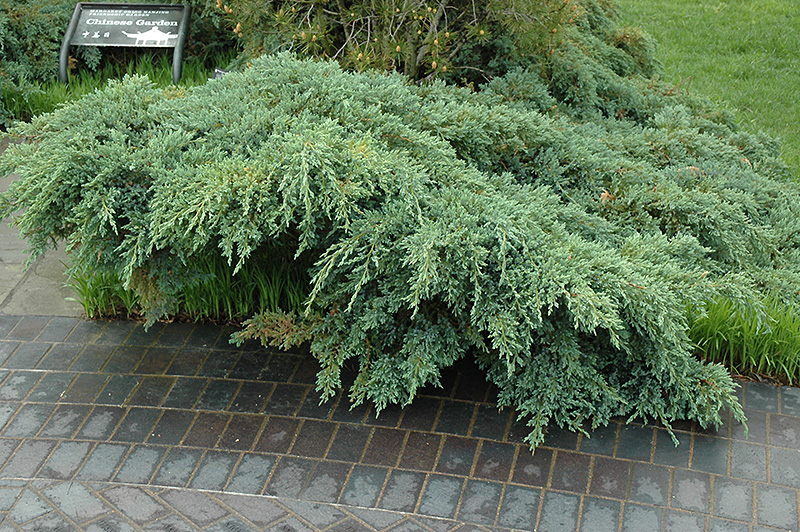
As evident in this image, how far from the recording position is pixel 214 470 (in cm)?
352

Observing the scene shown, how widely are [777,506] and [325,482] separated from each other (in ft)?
6.14

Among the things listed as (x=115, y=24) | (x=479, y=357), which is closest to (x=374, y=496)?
(x=479, y=357)

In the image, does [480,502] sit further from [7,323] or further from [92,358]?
[7,323]

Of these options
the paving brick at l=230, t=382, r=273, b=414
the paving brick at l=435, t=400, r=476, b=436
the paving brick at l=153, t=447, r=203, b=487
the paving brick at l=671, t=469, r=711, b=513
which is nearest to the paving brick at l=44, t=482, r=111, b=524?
the paving brick at l=153, t=447, r=203, b=487

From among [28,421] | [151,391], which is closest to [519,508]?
[151,391]

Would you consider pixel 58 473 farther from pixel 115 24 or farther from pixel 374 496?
pixel 115 24

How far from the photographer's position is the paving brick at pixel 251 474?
342 centimetres

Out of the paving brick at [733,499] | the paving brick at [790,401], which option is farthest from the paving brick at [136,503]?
the paving brick at [790,401]

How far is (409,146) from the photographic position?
13.4 ft

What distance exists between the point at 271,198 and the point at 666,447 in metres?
2.10

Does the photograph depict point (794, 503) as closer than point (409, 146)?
Yes

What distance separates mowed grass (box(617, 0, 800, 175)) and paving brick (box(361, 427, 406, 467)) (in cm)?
448

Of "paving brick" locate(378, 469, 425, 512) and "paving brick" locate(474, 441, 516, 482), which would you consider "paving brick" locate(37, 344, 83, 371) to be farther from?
"paving brick" locate(474, 441, 516, 482)

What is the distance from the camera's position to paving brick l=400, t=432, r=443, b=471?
140 inches
